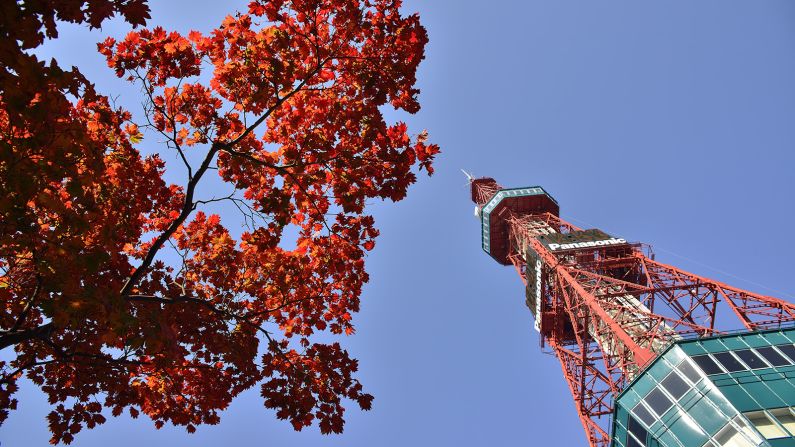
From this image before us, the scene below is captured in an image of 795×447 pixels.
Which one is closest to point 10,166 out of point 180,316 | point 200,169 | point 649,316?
point 200,169

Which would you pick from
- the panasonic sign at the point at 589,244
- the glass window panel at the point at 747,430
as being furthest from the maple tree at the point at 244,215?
the panasonic sign at the point at 589,244

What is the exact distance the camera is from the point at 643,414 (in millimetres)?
19172

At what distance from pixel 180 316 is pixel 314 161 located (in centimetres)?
392

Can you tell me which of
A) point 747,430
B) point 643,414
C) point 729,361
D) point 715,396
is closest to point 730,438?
point 747,430

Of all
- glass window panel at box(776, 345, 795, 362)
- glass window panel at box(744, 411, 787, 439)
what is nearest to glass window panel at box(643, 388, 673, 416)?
glass window panel at box(744, 411, 787, 439)

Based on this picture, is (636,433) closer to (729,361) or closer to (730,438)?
(730,438)

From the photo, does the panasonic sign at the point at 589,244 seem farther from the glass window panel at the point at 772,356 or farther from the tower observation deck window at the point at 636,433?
the tower observation deck window at the point at 636,433

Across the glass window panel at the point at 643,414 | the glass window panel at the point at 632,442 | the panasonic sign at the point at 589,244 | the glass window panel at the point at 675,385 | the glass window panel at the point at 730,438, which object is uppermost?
the panasonic sign at the point at 589,244

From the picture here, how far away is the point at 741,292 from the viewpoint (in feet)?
81.7

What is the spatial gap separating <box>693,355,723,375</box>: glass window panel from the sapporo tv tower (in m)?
0.04

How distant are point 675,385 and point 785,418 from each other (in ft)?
11.8

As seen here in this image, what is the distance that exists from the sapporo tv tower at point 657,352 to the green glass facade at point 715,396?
36mm

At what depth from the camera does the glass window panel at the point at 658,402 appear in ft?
61.0

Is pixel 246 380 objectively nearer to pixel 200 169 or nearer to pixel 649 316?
pixel 200 169
